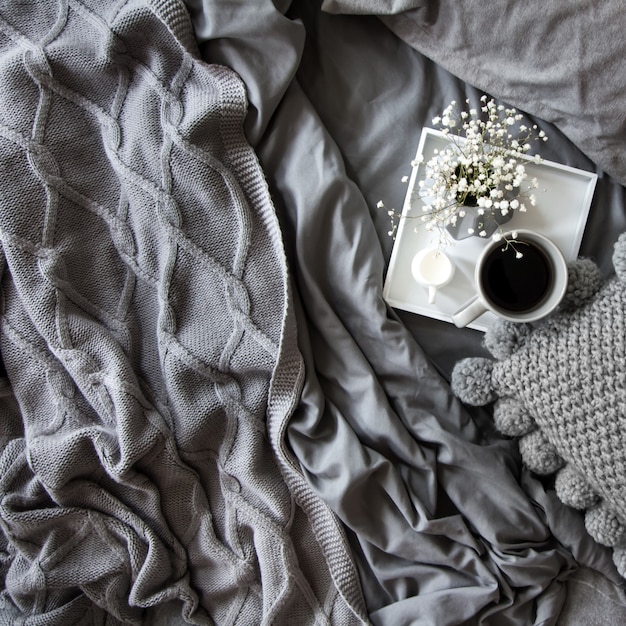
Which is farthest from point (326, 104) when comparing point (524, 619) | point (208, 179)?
point (524, 619)

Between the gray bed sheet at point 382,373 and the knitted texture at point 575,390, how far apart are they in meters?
0.05

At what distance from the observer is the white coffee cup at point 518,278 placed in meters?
0.81

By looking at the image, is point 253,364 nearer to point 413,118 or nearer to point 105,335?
point 105,335

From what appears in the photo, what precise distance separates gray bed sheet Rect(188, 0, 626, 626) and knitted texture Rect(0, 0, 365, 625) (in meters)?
0.05

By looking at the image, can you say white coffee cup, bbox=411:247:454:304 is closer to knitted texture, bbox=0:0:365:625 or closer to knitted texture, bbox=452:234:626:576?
knitted texture, bbox=452:234:626:576

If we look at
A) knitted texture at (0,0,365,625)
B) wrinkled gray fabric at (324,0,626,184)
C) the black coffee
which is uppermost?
wrinkled gray fabric at (324,0,626,184)

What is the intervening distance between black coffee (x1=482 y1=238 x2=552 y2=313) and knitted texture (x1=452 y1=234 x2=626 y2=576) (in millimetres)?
38

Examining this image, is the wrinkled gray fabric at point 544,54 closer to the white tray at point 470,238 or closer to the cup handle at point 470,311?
the white tray at point 470,238

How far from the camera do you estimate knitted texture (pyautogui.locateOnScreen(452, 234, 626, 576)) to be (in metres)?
0.78

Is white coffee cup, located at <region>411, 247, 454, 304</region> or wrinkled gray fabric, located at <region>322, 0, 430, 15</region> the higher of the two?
wrinkled gray fabric, located at <region>322, 0, 430, 15</region>

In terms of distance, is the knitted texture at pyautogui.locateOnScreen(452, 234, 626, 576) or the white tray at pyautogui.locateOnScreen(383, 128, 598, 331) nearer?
the knitted texture at pyautogui.locateOnScreen(452, 234, 626, 576)

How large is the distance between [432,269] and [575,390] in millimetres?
262

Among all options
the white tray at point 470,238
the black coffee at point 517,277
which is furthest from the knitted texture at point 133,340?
the black coffee at point 517,277

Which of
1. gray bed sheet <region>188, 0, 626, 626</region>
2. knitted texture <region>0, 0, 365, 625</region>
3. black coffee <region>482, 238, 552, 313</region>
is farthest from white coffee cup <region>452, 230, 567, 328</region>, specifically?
knitted texture <region>0, 0, 365, 625</region>
